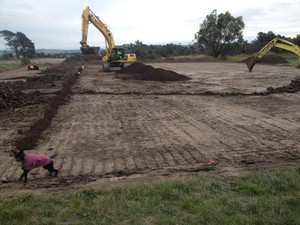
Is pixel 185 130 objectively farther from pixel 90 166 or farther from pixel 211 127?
pixel 90 166

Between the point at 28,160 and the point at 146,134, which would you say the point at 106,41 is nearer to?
the point at 146,134

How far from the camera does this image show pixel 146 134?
Result: 8.97 metres

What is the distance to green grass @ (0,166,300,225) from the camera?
4.30 meters

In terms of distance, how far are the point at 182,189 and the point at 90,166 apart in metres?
2.21

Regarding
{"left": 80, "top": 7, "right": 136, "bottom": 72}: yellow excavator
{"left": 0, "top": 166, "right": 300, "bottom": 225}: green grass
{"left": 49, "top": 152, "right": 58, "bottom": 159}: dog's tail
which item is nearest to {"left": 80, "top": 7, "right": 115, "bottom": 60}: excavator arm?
{"left": 80, "top": 7, "right": 136, "bottom": 72}: yellow excavator

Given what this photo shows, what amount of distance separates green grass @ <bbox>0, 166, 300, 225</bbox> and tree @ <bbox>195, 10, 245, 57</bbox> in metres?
49.8

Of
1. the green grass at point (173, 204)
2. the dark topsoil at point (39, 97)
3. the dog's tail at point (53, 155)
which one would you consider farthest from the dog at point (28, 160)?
the dark topsoil at point (39, 97)

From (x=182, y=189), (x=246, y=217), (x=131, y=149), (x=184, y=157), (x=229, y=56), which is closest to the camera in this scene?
(x=246, y=217)

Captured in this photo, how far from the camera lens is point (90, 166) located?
6.65 meters

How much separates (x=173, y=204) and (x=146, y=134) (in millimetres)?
4316

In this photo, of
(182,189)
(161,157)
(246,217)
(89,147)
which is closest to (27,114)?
(89,147)

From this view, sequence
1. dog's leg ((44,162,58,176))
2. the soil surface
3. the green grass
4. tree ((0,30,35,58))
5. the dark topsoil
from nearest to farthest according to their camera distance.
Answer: the green grass
dog's leg ((44,162,58,176))
the soil surface
the dark topsoil
tree ((0,30,35,58))

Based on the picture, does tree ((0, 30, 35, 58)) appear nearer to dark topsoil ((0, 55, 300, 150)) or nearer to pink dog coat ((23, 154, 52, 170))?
dark topsoil ((0, 55, 300, 150))

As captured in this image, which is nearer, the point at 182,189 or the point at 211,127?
the point at 182,189
